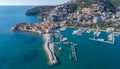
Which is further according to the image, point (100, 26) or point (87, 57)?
point (100, 26)

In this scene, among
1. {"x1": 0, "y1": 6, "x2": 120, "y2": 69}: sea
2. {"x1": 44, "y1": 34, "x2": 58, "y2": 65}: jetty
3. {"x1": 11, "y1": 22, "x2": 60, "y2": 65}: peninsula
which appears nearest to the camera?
{"x1": 0, "y1": 6, "x2": 120, "y2": 69}: sea

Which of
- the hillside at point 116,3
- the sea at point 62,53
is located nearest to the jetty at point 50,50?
the sea at point 62,53

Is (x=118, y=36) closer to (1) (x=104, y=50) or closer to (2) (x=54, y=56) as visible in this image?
(1) (x=104, y=50)

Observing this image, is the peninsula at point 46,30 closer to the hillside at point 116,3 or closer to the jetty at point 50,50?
the jetty at point 50,50

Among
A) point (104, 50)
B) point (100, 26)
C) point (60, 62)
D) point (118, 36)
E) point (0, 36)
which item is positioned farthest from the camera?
point (100, 26)

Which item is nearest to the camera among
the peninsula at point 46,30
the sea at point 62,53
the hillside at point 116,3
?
the sea at point 62,53

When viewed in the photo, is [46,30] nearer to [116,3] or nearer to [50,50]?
[50,50]

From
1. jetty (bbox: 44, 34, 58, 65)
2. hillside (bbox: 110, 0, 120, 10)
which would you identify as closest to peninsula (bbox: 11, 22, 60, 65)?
jetty (bbox: 44, 34, 58, 65)

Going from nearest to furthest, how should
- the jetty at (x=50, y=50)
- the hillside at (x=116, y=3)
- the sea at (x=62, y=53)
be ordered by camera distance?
the sea at (x=62, y=53) < the jetty at (x=50, y=50) < the hillside at (x=116, y=3)

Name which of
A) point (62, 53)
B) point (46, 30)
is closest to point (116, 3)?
point (46, 30)

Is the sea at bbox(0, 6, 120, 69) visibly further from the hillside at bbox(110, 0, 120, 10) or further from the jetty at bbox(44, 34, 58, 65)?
the hillside at bbox(110, 0, 120, 10)

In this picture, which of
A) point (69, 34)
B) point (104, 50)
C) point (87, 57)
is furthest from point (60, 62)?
point (69, 34)
